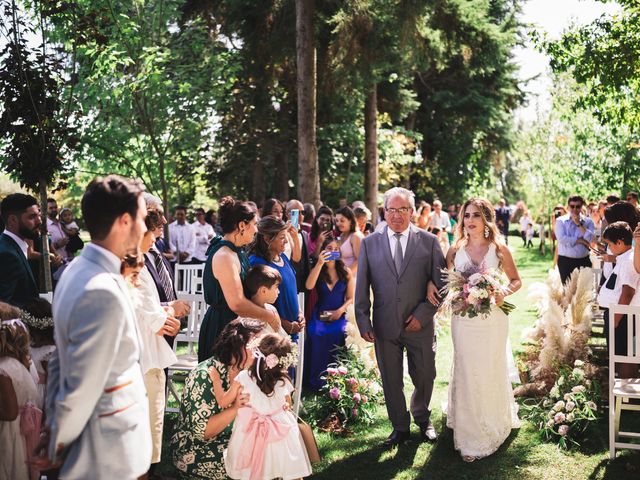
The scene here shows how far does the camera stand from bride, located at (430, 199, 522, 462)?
5953 mm

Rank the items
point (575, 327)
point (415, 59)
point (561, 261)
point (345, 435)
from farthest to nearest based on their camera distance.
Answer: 1. point (415, 59)
2. point (561, 261)
3. point (575, 327)
4. point (345, 435)

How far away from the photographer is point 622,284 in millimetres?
6480

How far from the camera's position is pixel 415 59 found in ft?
51.2

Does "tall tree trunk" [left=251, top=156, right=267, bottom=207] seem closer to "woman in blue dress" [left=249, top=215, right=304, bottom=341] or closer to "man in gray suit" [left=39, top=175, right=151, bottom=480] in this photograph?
"woman in blue dress" [left=249, top=215, right=304, bottom=341]

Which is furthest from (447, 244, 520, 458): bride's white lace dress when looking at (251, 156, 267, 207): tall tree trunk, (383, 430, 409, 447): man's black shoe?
(251, 156, 267, 207): tall tree trunk

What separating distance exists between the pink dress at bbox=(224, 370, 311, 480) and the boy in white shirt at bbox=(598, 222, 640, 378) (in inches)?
Answer: 133

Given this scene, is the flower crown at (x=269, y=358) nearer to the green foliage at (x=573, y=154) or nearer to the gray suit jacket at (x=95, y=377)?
the gray suit jacket at (x=95, y=377)

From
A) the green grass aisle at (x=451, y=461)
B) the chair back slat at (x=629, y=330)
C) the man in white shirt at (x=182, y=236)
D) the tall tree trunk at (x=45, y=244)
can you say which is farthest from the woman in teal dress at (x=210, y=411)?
the man in white shirt at (x=182, y=236)

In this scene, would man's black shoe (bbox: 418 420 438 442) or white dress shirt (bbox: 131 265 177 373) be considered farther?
man's black shoe (bbox: 418 420 438 442)

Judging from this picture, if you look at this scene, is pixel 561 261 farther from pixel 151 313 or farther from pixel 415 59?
pixel 151 313

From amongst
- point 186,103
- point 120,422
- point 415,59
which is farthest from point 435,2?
point 120,422

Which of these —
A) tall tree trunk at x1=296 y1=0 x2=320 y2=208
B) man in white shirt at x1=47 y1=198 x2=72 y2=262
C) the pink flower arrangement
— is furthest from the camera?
tall tree trunk at x1=296 y1=0 x2=320 y2=208

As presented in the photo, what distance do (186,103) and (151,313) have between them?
28.9ft

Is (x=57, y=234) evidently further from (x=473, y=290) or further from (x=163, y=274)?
(x=473, y=290)
